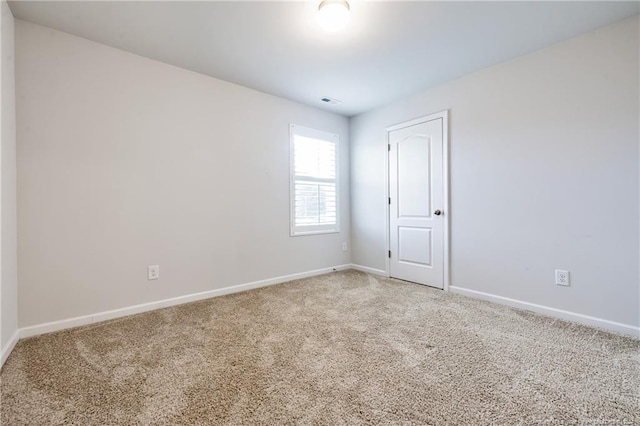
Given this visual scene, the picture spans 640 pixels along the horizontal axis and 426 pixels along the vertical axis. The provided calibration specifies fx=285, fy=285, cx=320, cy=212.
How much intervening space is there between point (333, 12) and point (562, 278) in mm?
2806

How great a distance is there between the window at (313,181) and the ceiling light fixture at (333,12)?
5.97ft

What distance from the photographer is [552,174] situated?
97.8 inches

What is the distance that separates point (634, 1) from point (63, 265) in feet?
15.2

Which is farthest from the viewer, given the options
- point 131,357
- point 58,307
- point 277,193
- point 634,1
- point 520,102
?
point 277,193

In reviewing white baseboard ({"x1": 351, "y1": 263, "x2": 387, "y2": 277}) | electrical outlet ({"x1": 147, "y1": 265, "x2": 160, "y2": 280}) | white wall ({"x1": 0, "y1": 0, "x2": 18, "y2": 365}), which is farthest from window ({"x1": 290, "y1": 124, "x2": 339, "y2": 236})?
white wall ({"x1": 0, "y1": 0, "x2": 18, "y2": 365})

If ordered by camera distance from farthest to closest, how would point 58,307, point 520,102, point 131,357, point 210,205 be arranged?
point 210,205
point 520,102
point 58,307
point 131,357

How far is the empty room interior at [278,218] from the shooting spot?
1531mm

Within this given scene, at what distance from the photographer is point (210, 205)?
3.06 meters

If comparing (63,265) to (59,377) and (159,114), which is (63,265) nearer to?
(59,377)

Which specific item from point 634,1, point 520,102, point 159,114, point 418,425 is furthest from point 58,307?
point 634,1

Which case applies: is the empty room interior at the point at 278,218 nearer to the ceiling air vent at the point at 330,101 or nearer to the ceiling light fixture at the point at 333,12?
the ceiling light fixture at the point at 333,12

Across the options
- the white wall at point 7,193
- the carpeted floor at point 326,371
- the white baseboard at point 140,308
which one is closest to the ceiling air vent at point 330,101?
the white baseboard at point 140,308

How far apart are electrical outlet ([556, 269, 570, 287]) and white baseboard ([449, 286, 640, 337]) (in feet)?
0.76

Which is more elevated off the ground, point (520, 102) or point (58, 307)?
point (520, 102)
